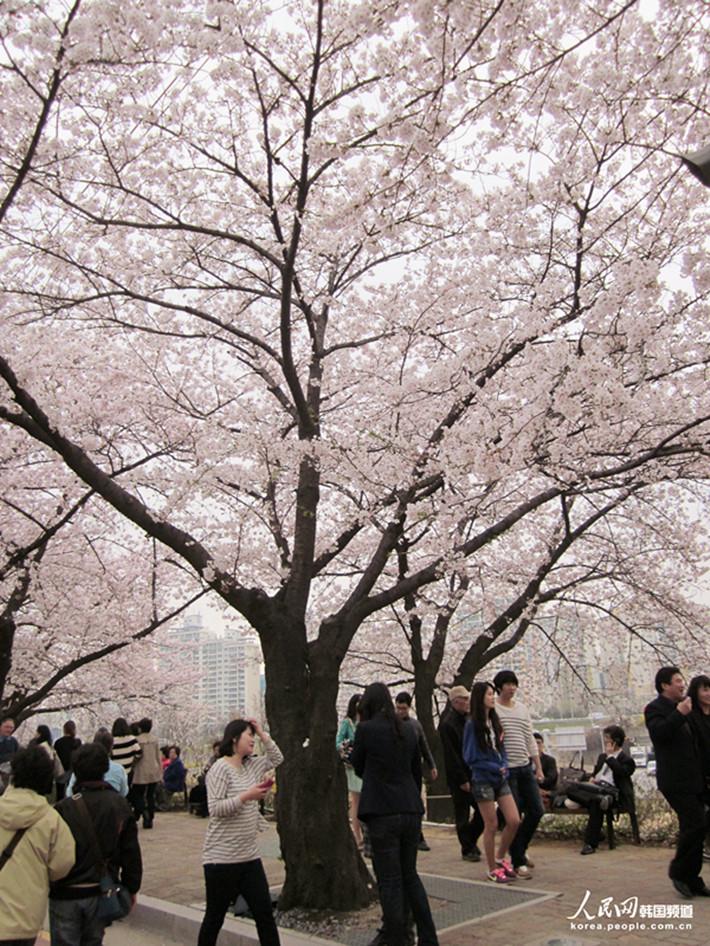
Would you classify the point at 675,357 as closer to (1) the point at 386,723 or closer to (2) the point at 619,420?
(2) the point at 619,420

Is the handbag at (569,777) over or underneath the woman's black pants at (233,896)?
over

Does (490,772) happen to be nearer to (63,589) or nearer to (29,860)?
(29,860)

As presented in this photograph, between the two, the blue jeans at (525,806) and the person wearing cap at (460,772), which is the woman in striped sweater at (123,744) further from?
the blue jeans at (525,806)

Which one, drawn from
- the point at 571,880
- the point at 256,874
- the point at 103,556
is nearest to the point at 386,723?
the point at 256,874

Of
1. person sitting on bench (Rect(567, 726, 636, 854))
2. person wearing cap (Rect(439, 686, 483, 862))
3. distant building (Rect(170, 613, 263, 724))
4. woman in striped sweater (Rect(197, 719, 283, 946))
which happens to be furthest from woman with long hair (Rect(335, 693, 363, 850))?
distant building (Rect(170, 613, 263, 724))

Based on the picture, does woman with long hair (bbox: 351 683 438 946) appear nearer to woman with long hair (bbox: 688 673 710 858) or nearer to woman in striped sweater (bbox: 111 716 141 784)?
woman with long hair (bbox: 688 673 710 858)

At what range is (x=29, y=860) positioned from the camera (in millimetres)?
3512

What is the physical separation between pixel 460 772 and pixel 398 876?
2.99 m

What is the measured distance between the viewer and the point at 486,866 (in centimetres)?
727

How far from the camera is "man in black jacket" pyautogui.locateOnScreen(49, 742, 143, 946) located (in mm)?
3713

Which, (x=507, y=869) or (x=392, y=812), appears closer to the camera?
(x=392, y=812)

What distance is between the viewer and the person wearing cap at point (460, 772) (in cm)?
755

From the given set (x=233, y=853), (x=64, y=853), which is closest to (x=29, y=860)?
(x=64, y=853)

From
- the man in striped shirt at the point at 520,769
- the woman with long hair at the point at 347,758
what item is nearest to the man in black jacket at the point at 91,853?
the man in striped shirt at the point at 520,769
